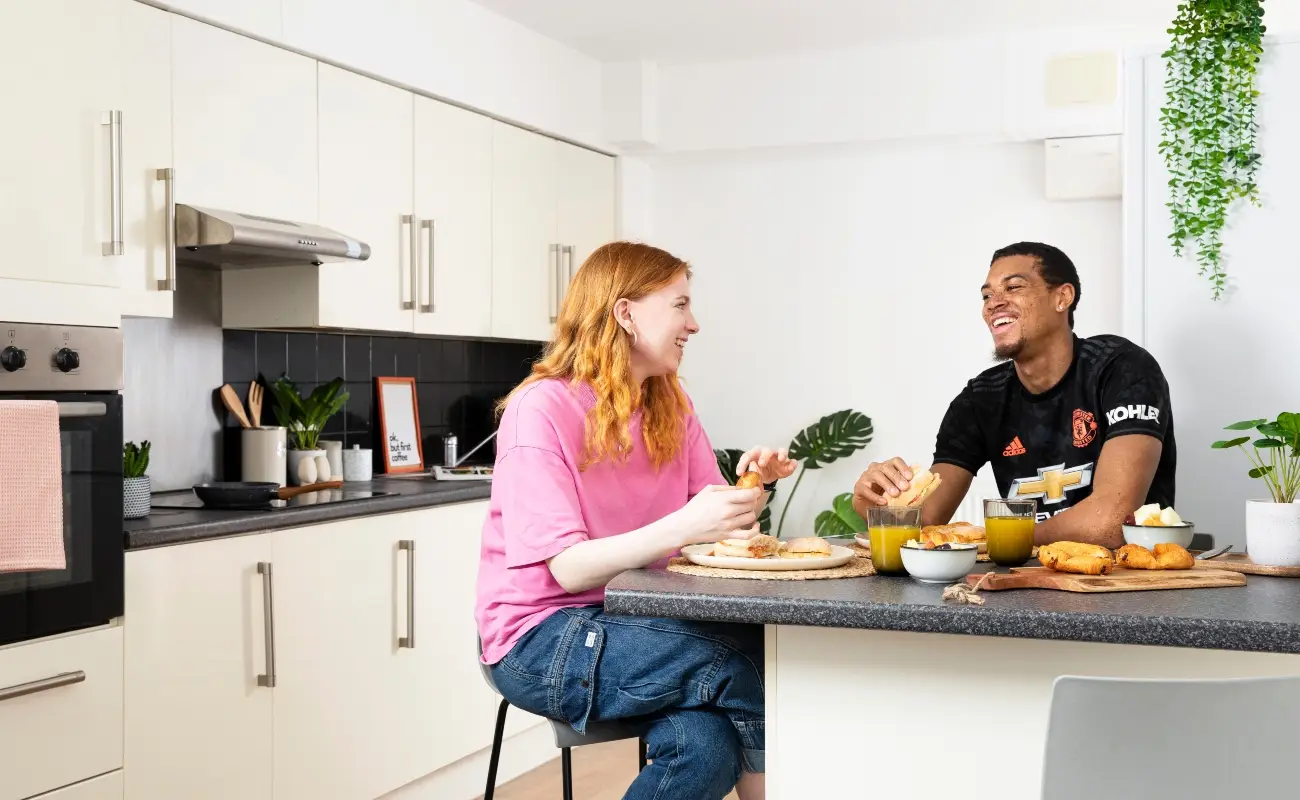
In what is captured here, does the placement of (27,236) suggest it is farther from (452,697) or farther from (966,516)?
(966,516)

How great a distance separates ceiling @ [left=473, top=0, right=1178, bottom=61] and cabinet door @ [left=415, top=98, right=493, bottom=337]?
46cm

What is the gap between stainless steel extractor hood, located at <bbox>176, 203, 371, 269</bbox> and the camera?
2945 mm

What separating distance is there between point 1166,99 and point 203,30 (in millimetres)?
2364

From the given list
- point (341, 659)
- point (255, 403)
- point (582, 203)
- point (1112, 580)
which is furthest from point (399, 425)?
point (1112, 580)

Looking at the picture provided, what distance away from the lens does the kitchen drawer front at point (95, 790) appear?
7.82 feet

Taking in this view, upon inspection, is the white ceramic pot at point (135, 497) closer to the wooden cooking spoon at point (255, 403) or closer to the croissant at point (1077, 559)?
the wooden cooking spoon at point (255, 403)

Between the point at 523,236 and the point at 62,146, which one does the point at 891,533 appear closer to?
the point at 62,146

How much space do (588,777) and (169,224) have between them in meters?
2.11

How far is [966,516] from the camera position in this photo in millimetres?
4871

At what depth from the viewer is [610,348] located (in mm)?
2184

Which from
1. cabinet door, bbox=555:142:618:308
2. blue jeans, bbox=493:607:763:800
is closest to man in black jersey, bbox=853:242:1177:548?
blue jeans, bbox=493:607:763:800

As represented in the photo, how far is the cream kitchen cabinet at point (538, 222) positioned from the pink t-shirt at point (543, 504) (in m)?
2.18

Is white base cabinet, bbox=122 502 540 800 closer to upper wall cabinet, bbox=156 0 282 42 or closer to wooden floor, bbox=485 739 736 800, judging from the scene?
wooden floor, bbox=485 739 736 800

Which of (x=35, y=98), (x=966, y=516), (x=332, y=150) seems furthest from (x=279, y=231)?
(x=966, y=516)
